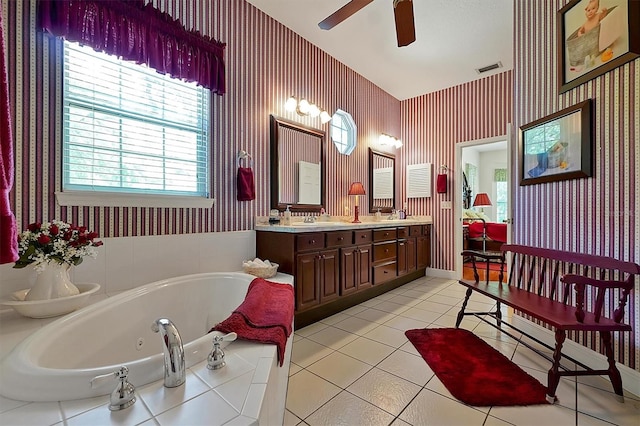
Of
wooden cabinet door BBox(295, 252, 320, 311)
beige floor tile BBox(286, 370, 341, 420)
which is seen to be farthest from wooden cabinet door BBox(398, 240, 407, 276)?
beige floor tile BBox(286, 370, 341, 420)

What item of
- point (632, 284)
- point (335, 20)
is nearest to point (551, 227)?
point (632, 284)

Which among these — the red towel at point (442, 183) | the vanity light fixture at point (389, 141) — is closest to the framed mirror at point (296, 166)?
the vanity light fixture at point (389, 141)

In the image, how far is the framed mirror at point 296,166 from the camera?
116 inches

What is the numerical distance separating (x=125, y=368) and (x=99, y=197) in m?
1.50

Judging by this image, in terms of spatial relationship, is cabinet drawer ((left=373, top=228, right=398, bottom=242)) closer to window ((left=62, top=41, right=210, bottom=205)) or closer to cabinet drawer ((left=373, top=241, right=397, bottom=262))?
cabinet drawer ((left=373, top=241, right=397, bottom=262))

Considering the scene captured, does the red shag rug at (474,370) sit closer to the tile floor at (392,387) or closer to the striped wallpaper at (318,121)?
the tile floor at (392,387)

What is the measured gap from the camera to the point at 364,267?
10.3ft

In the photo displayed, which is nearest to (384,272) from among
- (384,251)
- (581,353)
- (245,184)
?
(384,251)

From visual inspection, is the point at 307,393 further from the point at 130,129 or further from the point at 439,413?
the point at 130,129

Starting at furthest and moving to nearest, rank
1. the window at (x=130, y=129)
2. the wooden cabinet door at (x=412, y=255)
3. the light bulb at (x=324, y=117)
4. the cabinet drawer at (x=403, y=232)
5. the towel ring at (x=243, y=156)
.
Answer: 1. the wooden cabinet door at (x=412, y=255)
2. the cabinet drawer at (x=403, y=232)
3. the light bulb at (x=324, y=117)
4. the towel ring at (x=243, y=156)
5. the window at (x=130, y=129)

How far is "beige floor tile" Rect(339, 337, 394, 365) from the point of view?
201 centimetres

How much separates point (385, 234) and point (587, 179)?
6.40ft

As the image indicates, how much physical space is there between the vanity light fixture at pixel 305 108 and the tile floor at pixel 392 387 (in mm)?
2254

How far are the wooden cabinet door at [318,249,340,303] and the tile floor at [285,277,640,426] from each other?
0.26 m
